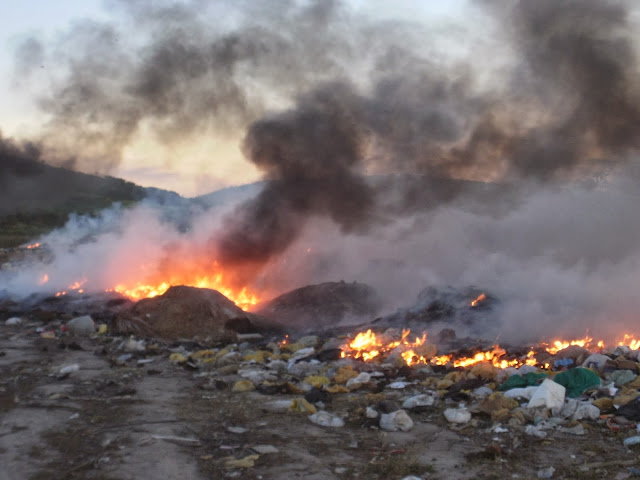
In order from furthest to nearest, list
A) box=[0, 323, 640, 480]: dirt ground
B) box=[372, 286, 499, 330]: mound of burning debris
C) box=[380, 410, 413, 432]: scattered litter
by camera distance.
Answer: box=[372, 286, 499, 330]: mound of burning debris
box=[380, 410, 413, 432]: scattered litter
box=[0, 323, 640, 480]: dirt ground

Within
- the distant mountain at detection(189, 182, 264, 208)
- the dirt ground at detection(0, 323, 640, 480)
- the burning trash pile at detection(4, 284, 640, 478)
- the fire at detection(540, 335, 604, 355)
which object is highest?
the distant mountain at detection(189, 182, 264, 208)

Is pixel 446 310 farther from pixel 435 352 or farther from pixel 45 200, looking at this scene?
pixel 45 200

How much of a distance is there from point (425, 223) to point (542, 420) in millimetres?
12825

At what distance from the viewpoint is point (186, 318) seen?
11.3 meters

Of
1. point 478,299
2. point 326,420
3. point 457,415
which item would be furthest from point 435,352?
point 326,420

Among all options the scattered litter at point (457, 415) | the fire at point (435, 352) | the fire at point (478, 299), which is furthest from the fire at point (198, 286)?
the scattered litter at point (457, 415)

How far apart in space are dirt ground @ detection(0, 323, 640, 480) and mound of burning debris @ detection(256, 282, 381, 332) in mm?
5773

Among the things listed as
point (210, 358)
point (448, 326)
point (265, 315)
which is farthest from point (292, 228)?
point (210, 358)

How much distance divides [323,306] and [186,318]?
11.4ft

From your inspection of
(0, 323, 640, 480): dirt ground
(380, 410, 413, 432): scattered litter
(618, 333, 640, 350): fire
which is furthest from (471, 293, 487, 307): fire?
(380, 410, 413, 432): scattered litter

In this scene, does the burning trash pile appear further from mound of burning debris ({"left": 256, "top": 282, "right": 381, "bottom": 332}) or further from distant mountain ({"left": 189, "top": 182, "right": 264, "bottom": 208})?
distant mountain ({"left": 189, "top": 182, "right": 264, "bottom": 208})

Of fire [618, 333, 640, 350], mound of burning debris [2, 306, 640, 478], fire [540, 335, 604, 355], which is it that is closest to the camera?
mound of burning debris [2, 306, 640, 478]

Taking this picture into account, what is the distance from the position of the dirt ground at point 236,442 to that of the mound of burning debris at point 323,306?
18.9ft

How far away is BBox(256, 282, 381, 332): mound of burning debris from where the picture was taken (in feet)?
41.5
